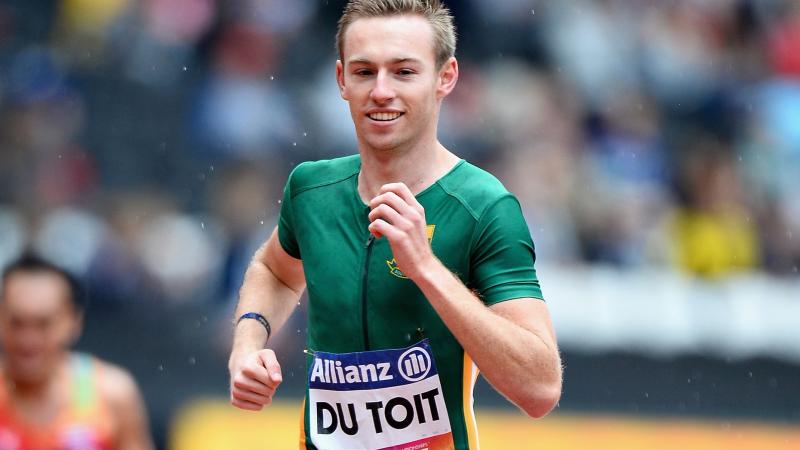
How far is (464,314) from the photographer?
4.11 meters

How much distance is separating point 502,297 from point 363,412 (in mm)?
615

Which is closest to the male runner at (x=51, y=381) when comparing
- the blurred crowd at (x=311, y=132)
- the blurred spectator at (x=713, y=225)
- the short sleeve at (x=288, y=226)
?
the short sleeve at (x=288, y=226)

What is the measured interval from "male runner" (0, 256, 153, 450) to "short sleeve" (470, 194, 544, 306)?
2893mm

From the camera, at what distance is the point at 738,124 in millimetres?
14516

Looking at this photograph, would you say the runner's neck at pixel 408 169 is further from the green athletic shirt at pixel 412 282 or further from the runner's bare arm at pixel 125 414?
the runner's bare arm at pixel 125 414

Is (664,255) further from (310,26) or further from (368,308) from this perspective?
(368,308)

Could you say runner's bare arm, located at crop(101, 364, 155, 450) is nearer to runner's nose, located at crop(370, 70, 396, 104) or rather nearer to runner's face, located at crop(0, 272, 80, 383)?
runner's face, located at crop(0, 272, 80, 383)

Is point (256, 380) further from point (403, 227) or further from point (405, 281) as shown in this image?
point (403, 227)

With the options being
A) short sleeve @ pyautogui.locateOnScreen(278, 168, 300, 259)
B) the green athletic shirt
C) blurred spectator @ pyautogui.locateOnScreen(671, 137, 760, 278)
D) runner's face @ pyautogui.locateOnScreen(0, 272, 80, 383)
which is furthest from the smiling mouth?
blurred spectator @ pyautogui.locateOnScreen(671, 137, 760, 278)

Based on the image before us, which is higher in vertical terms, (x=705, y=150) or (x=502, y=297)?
(x=705, y=150)

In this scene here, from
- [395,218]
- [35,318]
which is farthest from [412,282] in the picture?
[35,318]

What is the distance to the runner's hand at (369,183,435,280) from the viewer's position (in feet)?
13.5

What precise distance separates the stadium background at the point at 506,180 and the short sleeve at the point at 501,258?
19.6 ft

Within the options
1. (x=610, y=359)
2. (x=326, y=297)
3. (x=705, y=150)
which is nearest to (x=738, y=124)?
(x=705, y=150)
